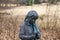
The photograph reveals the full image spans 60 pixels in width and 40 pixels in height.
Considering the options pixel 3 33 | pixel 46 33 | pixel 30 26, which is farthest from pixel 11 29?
pixel 30 26

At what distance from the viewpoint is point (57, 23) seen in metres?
8.25

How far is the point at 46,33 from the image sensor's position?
25.3ft

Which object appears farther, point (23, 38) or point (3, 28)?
point (3, 28)

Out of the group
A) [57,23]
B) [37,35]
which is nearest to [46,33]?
[57,23]

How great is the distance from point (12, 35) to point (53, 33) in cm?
128

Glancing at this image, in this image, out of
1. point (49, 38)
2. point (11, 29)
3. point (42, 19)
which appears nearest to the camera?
point (49, 38)

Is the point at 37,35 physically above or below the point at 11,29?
above

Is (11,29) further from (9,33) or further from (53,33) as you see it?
(53,33)

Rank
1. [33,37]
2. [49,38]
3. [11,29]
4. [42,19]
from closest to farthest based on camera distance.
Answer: [33,37], [49,38], [11,29], [42,19]

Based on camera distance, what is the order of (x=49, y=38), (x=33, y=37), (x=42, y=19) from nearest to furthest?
1. (x=33, y=37)
2. (x=49, y=38)
3. (x=42, y=19)

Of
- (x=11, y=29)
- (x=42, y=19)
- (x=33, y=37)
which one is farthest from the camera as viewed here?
(x=42, y=19)

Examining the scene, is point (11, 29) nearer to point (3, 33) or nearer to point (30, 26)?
point (3, 33)

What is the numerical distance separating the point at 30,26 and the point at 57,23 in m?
5.02

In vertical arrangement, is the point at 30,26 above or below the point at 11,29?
above
